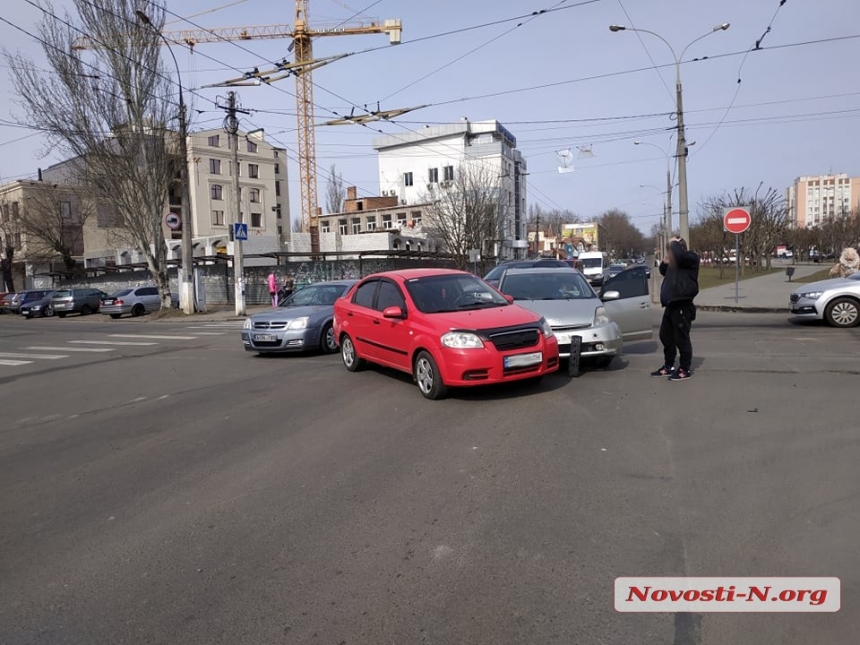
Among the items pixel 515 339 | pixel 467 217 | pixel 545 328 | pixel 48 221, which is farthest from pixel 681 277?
pixel 48 221

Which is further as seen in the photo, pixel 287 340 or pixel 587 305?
pixel 287 340

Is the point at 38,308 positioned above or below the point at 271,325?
below

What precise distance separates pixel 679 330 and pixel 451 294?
301 cm

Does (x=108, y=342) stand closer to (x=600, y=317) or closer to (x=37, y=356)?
(x=37, y=356)

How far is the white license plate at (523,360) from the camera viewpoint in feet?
23.8

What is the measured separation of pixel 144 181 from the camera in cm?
2920

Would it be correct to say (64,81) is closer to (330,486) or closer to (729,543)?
(330,486)

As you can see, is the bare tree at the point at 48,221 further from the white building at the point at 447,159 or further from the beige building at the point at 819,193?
the beige building at the point at 819,193

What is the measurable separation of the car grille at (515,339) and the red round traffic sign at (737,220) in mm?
15538

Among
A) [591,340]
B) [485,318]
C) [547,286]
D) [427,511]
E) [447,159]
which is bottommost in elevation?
[427,511]

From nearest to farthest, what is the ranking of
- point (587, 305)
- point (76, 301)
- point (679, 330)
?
1. point (679, 330)
2. point (587, 305)
3. point (76, 301)

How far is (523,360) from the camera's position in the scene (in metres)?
7.35

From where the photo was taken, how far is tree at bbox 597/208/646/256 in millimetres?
106062

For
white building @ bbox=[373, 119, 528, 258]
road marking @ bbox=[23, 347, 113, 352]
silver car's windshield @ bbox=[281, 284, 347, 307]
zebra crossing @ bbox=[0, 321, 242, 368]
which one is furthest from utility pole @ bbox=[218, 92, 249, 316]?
white building @ bbox=[373, 119, 528, 258]
